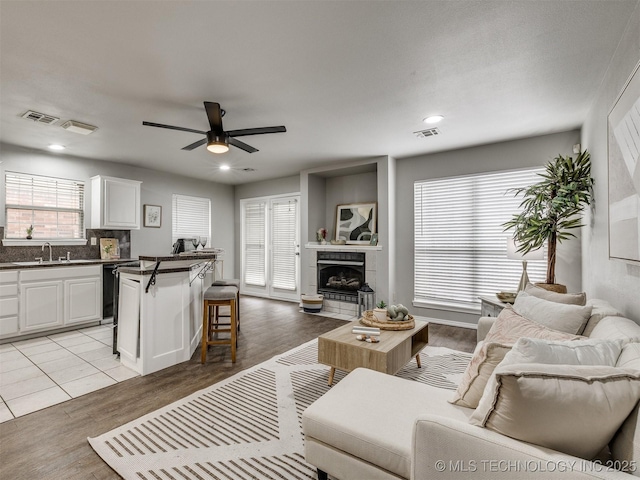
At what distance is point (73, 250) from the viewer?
4.90m

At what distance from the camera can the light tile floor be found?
2.53 m

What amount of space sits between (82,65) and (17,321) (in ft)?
11.1

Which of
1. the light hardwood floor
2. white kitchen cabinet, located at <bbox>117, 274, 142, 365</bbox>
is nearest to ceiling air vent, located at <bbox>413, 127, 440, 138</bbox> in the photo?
the light hardwood floor

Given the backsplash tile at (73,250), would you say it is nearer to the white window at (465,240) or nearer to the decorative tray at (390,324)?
the decorative tray at (390,324)

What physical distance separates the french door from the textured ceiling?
115 inches

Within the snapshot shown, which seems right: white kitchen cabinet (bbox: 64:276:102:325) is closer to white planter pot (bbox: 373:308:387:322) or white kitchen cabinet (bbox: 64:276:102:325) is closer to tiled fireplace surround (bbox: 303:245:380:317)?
tiled fireplace surround (bbox: 303:245:380:317)

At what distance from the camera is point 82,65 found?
239 centimetres

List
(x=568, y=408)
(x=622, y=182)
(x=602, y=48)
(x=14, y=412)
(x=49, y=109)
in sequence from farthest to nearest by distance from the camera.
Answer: (x=49, y=109) < (x=14, y=412) < (x=602, y=48) < (x=622, y=182) < (x=568, y=408)

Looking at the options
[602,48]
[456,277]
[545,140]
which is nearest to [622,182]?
[602,48]

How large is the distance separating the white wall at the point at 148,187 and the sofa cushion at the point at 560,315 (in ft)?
19.0

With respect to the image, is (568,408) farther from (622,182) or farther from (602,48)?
(602,48)

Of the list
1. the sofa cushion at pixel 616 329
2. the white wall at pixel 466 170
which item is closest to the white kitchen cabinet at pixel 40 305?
the white wall at pixel 466 170

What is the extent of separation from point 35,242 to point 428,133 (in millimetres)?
5564

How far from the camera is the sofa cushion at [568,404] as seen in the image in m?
0.99
